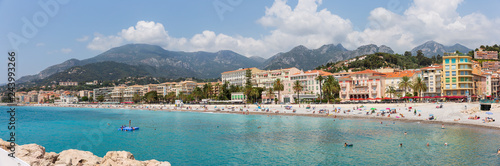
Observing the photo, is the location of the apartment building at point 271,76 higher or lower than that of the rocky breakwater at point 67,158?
higher

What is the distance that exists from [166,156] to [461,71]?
66711 mm

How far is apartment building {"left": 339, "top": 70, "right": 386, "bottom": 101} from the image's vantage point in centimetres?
7994

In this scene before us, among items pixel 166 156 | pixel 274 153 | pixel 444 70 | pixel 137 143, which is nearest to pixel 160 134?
pixel 137 143

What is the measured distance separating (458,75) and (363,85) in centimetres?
2100

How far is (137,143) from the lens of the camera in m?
30.1

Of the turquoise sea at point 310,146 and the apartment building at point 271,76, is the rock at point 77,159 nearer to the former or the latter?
the turquoise sea at point 310,146

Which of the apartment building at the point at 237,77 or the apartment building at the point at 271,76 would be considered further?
the apartment building at the point at 237,77

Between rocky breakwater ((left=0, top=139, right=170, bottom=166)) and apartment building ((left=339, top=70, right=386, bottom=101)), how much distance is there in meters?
72.3

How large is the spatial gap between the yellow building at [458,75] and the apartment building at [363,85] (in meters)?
14.8

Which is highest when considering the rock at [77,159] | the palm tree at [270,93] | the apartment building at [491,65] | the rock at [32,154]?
the apartment building at [491,65]

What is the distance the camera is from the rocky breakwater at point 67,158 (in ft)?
44.5

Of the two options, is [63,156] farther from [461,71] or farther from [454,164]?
[461,71]

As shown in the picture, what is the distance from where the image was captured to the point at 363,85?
8181cm

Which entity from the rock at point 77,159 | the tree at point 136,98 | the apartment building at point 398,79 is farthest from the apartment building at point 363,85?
the tree at point 136,98
